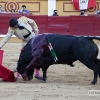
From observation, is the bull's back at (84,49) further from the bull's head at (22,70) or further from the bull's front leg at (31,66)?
the bull's head at (22,70)

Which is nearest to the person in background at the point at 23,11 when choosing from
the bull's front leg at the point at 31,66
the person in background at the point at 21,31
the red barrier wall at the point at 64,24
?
the red barrier wall at the point at 64,24

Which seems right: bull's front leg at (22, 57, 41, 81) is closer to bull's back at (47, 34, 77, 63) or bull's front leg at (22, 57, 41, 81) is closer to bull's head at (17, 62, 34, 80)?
bull's head at (17, 62, 34, 80)

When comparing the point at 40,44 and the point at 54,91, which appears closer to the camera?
the point at 54,91

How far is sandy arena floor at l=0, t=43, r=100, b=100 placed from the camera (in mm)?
6172

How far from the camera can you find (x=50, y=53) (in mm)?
7473

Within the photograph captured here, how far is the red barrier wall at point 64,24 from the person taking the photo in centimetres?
1666

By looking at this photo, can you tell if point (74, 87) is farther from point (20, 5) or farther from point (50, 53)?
point (20, 5)

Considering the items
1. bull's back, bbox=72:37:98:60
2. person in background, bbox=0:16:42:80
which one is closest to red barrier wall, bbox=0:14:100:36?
person in background, bbox=0:16:42:80

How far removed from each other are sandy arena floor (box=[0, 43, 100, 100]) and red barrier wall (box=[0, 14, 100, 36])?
7.43 m

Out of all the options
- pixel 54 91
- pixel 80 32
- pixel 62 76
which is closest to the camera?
pixel 54 91

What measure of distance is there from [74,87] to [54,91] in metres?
0.47

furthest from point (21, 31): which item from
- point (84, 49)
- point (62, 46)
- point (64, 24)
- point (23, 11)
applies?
point (23, 11)

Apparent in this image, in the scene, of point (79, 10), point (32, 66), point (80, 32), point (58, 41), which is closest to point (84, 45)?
point (58, 41)

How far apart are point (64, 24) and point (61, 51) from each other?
9302 millimetres
